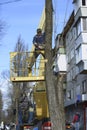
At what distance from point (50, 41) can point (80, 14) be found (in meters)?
27.8

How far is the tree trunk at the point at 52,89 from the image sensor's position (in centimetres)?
1309

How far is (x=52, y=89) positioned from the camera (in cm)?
1332

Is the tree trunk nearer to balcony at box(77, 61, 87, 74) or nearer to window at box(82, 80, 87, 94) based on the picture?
balcony at box(77, 61, 87, 74)

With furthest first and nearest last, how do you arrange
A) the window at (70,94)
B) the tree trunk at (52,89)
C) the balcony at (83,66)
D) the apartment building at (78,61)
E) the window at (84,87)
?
the window at (70,94) → the window at (84,87) → the apartment building at (78,61) → the balcony at (83,66) → the tree trunk at (52,89)

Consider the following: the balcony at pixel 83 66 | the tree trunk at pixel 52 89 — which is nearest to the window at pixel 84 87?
the balcony at pixel 83 66

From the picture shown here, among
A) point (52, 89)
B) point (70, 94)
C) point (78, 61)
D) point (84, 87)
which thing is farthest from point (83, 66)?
point (52, 89)

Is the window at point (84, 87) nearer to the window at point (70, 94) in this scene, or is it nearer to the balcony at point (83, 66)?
the balcony at point (83, 66)

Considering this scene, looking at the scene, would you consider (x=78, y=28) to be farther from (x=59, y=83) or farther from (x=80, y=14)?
(x=59, y=83)

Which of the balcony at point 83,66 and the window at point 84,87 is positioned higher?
the balcony at point 83,66

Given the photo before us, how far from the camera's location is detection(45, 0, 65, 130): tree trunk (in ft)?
43.0

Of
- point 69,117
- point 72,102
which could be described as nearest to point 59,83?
point 72,102

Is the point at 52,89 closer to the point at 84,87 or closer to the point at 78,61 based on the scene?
the point at 78,61

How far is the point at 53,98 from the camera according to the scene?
13.2m

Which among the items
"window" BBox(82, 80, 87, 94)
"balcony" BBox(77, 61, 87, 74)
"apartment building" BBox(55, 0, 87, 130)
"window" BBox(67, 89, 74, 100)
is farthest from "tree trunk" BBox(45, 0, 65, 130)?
"window" BBox(67, 89, 74, 100)
